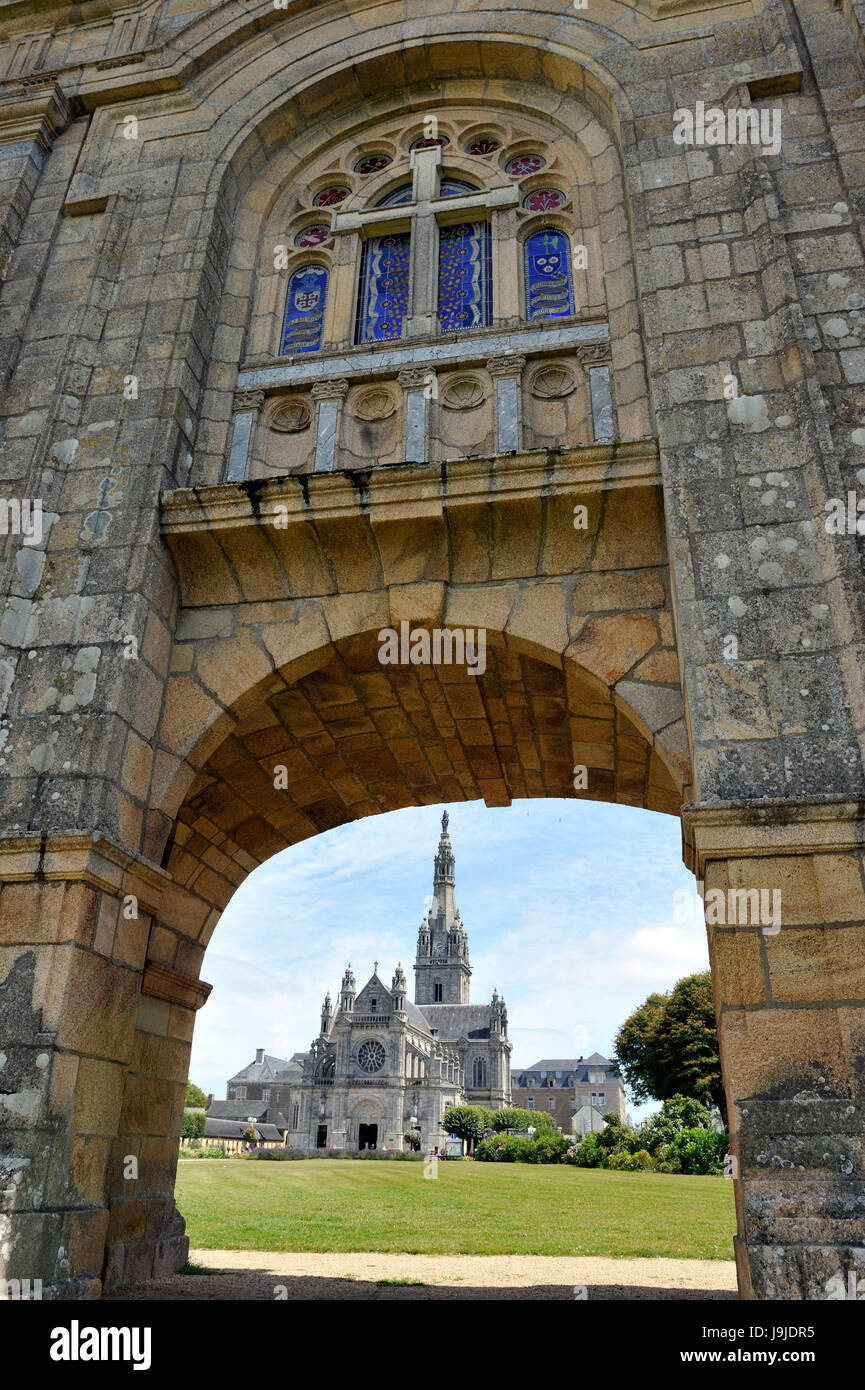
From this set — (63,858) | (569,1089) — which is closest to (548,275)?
(63,858)

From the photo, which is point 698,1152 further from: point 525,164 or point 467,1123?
point 467,1123

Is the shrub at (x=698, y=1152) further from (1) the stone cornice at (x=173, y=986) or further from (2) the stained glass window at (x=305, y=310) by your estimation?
(2) the stained glass window at (x=305, y=310)

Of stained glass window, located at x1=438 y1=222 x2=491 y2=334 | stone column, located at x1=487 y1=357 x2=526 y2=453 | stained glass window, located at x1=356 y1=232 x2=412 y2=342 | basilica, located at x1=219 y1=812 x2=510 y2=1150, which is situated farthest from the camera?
basilica, located at x1=219 y1=812 x2=510 y2=1150

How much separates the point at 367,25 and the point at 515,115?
162 centimetres

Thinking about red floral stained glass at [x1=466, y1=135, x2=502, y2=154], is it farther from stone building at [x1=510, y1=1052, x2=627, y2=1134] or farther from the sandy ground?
stone building at [x1=510, y1=1052, x2=627, y2=1134]

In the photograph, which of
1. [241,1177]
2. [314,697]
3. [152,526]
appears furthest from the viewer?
[241,1177]

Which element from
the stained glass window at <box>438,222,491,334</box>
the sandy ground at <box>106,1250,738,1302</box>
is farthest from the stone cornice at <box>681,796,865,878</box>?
the stained glass window at <box>438,222,491,334</box>

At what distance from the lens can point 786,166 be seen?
255 inches

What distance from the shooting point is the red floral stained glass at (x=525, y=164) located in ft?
26.6

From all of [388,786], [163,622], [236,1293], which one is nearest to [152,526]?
[163,622]

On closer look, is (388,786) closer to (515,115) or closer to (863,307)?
(863,307)

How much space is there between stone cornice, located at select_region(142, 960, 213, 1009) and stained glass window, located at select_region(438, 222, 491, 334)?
510 cm

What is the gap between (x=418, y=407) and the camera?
669 centimetres

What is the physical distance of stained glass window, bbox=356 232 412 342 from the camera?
7535mm
